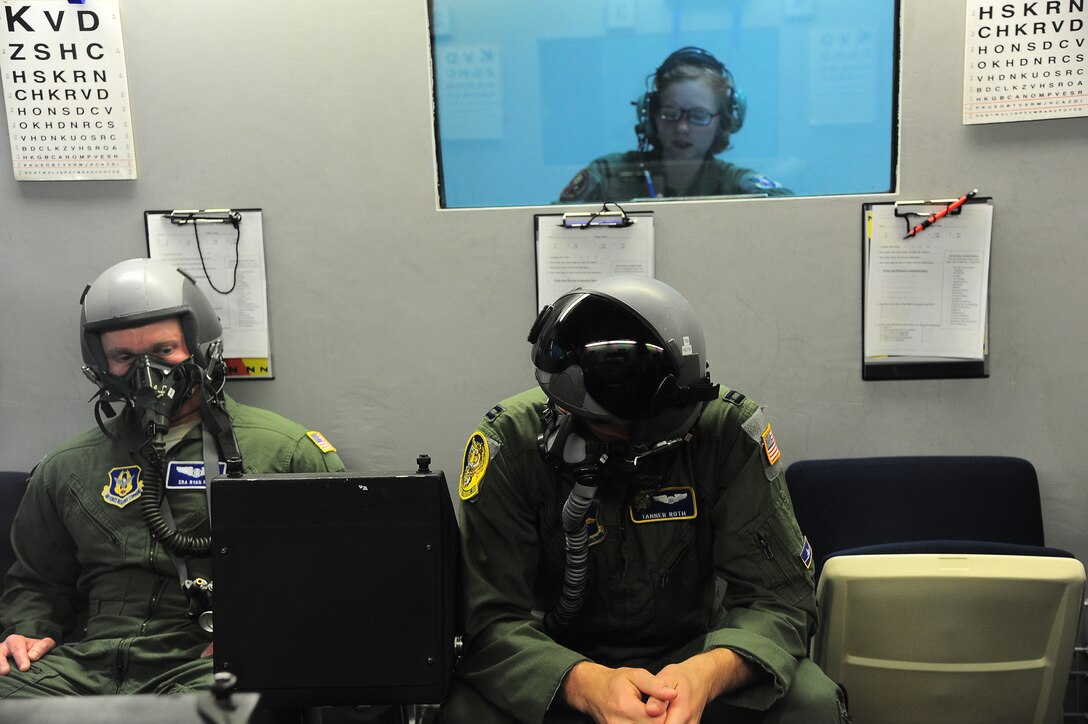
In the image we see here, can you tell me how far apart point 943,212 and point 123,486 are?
2139 millimetres

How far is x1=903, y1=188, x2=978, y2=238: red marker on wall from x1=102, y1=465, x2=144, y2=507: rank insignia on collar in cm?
202

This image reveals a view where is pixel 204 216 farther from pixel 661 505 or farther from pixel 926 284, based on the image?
pixel 926 284

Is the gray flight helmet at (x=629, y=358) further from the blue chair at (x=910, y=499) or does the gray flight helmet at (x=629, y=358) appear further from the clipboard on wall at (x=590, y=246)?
the blue chair at (x=910, y=499)

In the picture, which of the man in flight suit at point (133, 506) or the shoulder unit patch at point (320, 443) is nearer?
the man in flight suit at point (133, 506)

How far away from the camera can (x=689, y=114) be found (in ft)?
7.00

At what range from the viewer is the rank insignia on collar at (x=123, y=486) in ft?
5.94

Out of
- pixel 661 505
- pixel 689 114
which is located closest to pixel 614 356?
pixel 661 505

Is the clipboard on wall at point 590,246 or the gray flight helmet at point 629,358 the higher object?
the clipboard on wall at point 590,246

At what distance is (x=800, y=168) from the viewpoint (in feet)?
6.95

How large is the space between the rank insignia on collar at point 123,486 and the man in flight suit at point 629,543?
32.1 inches

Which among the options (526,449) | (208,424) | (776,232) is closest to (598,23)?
(776,232)

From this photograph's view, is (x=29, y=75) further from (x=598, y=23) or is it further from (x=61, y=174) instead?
(x=598, y=23)

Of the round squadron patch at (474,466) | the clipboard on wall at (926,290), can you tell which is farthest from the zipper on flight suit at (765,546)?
the clipboard on wall at (926,290)

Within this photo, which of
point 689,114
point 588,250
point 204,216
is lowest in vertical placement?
point 588,250
